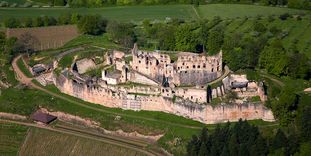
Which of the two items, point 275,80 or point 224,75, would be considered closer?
point 224,75

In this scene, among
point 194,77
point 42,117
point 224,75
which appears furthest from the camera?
point 224,75

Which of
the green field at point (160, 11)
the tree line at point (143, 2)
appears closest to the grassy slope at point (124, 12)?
the green field at point (160, 11)

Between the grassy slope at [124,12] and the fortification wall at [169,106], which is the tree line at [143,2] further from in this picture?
the fortification wall at [169,106]

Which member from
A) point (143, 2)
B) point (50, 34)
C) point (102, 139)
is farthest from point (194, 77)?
point (143, 2)

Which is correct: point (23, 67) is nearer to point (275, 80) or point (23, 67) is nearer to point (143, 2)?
point (275, 80)

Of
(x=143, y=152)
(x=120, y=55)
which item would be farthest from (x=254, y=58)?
(x=143, y=152)

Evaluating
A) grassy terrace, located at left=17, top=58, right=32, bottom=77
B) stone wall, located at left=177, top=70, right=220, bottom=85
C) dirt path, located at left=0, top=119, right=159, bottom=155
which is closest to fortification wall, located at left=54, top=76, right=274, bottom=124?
stone wall, located at left=177, top=70, right=220, bottom=85

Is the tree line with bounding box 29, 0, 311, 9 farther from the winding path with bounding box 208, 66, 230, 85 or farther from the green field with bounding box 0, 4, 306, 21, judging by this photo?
the winding path with bounding box 208, 66, 230, 85
